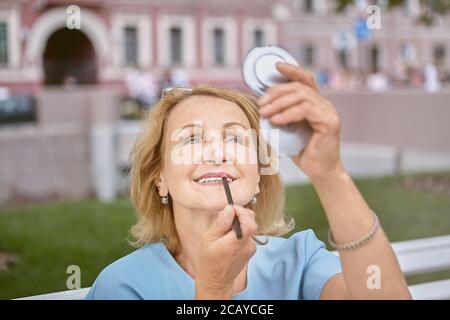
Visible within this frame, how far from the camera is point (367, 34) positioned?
5.51ft

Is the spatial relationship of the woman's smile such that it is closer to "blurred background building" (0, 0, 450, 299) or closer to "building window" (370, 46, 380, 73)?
"blurred background building" (0, 0, 450, 299)

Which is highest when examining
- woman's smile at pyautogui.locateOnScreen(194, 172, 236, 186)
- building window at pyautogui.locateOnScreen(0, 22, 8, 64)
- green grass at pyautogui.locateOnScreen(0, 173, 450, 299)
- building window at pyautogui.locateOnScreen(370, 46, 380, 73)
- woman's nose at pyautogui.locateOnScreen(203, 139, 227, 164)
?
building window at pyautogui.locateOnScreen(0, 22, 8, 64)

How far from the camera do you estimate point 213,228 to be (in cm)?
101

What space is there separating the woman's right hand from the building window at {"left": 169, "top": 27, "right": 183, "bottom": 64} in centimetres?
78

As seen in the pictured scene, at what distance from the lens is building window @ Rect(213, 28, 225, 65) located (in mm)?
1630

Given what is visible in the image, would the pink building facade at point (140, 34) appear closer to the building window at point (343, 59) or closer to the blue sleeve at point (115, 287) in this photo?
the building window at point (343, 59)

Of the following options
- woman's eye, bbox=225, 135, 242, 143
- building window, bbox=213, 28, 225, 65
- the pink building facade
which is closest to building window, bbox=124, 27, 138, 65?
the pink building facade

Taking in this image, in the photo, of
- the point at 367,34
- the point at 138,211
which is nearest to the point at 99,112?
the point at 367,34

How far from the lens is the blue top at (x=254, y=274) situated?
1.10m

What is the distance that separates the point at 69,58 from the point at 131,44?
0.90ft

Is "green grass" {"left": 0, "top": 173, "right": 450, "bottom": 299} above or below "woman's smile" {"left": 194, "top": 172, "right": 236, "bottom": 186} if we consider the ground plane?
below

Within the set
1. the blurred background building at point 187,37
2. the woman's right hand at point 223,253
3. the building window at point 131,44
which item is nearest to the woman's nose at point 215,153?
the woman's right hand at point 223,253

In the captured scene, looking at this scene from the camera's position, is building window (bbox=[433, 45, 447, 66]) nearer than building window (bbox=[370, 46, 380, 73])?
No

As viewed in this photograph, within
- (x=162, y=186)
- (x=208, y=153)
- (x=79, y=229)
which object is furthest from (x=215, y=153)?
(x=79, y=229)
